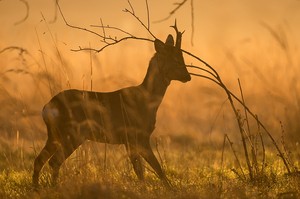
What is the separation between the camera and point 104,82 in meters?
7.44

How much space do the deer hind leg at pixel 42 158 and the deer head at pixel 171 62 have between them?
156cm

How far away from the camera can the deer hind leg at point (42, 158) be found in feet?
24.5

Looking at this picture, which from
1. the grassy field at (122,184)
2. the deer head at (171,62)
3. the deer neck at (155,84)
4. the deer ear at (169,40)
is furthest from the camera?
the deer neck at (155,84)

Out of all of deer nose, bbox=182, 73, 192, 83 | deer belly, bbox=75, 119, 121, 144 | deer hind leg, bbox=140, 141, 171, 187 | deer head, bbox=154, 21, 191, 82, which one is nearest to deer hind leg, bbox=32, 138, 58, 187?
deer belly, bbox=75, 119, 121, 144

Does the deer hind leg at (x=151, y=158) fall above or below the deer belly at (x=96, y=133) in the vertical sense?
below

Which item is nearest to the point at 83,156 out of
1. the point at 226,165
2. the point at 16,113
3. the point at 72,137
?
the point at 72,137

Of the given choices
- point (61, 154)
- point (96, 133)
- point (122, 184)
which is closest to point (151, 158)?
point (96, 133)

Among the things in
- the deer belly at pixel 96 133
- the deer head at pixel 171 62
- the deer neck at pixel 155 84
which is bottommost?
the deer belly at pixel 96 133

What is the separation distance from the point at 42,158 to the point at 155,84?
1.63 m

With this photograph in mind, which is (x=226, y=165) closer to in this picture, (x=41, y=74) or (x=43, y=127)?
(x=43, y=127)

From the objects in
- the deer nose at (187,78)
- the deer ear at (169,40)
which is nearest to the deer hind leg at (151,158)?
the deer nose at (187,78)

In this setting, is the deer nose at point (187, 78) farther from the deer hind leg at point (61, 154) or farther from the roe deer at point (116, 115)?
the deer hind leg at point (61, 154)

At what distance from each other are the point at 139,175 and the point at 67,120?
109 cm

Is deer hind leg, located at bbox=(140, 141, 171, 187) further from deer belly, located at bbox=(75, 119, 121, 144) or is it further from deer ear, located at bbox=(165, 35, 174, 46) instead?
deer ear, located at bbox=(165, 35, 174, 46)
